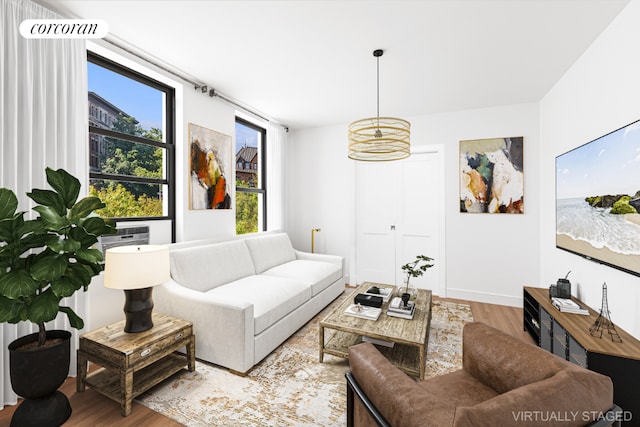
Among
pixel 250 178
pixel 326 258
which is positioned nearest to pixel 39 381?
pixel 326 258

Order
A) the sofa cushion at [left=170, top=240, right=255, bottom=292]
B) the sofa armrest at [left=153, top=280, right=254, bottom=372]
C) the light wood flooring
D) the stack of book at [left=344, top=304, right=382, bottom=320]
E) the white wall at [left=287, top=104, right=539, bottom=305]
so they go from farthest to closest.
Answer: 1. the white wall at [left=287, top=104, right=539, bottom=305]
2. the sofa cushion at [left=170, top=240, right=255, bottom=292]
3. the stack of book at [left=344, top=304, right=382, bottom=320]
4. the sofa armrest at [left=153, top=280, right=254, bottom=372]
5. the light wood flooring

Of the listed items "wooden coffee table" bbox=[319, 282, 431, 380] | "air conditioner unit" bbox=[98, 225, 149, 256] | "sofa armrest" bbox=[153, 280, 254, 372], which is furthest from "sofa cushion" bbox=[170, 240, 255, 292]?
"wooden coffee table" bbox=[319, 282, 431, 380]

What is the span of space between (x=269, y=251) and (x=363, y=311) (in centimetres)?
180

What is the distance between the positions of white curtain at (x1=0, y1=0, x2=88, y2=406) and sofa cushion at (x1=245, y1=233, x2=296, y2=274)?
1.75 metres

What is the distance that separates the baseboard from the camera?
3.84 meters

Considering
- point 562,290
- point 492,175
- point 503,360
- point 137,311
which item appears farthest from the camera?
point 492,175

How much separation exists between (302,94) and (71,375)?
3.42m

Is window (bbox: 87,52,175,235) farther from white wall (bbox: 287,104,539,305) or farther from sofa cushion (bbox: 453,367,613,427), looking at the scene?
sofa cushion (bbox: 453,367,613,427)

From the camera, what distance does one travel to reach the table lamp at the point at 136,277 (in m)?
2.00

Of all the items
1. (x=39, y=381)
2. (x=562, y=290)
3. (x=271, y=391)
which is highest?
(x=562, y=290)

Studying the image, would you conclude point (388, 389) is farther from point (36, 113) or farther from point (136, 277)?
point (36, 113)

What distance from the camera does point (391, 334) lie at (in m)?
2.11

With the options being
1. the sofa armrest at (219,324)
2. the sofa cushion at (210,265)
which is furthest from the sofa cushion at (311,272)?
the sofa armrest at (219,324)

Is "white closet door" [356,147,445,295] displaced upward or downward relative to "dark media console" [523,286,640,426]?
upward
